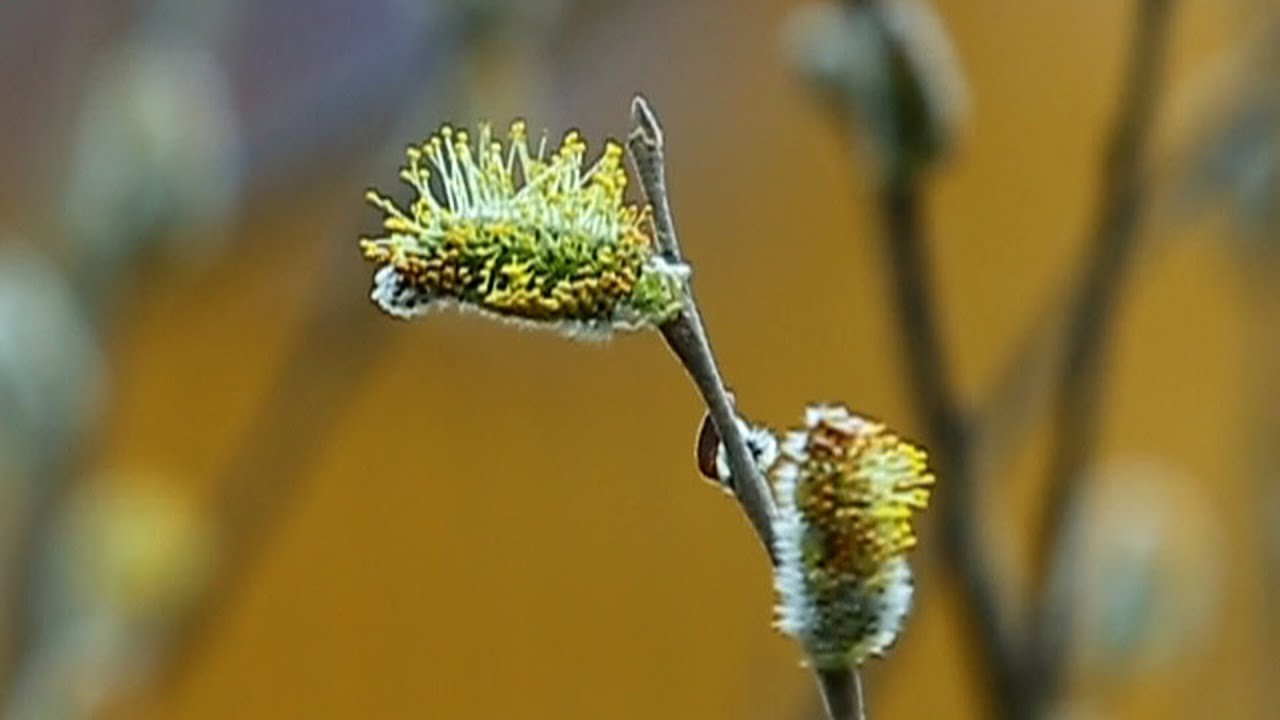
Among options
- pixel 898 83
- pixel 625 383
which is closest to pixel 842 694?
pixel 898 83

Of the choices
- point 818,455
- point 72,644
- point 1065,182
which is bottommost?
point 818,455

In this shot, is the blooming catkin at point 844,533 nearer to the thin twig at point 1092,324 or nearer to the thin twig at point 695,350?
the thin twig at point 695,350

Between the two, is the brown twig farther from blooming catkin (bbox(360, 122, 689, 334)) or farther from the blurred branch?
the blurred branch

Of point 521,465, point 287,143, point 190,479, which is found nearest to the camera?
point 287,143

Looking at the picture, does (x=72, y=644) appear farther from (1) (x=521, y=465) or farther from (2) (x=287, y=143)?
(1) (x=521, y=465)

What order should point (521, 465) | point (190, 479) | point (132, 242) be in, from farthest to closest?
point (521, 465), point (190, 479), point (132, 242)

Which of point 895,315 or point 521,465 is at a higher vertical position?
point 521,465

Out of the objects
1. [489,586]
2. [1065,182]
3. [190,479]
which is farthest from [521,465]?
[1065,182]

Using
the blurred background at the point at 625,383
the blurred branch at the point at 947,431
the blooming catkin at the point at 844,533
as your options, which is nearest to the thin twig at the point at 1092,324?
the blurred branch at the point at 947,431

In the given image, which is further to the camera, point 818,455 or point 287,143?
point 287,143
